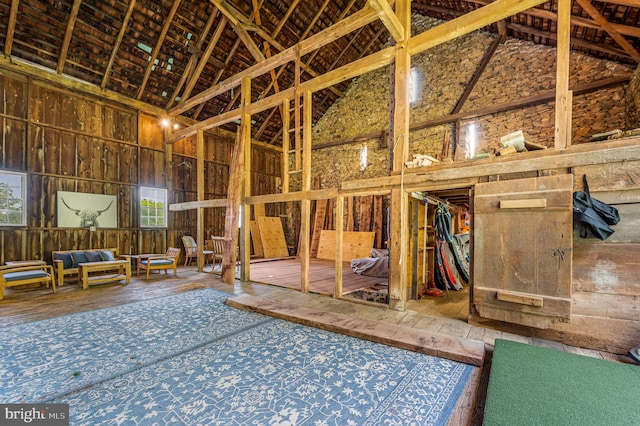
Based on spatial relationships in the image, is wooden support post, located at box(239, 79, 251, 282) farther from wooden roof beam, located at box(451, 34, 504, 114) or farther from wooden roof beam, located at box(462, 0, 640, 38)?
wooden roof beam, located at box(462, 0, 640, 38)

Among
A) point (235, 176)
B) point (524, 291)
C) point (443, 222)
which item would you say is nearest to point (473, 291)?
point (524, 291)

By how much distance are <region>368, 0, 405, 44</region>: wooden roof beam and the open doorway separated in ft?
8.76

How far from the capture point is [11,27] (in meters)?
6.02

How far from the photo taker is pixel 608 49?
19.3 ft

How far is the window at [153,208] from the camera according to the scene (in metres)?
8.70

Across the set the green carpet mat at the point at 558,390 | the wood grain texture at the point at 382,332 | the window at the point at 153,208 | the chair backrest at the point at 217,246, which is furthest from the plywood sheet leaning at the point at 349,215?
the green carpet mat at the point at 558,390

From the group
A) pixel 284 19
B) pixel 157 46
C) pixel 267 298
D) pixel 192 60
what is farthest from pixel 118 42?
pixel 267 298

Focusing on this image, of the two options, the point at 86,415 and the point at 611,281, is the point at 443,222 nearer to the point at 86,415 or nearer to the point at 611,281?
the point at 611,281

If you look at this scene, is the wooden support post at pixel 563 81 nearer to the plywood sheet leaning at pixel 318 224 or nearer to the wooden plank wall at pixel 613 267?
the wooden plank wall at pixel 613 267

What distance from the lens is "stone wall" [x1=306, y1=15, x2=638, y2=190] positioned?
665cm

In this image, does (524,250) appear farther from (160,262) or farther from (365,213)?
(160,262)

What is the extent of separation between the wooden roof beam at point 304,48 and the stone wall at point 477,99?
4.77m

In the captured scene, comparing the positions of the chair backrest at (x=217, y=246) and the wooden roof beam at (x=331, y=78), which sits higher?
the wooden roof beam at (x=331, y=78)

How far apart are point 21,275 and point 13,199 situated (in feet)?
7.91
